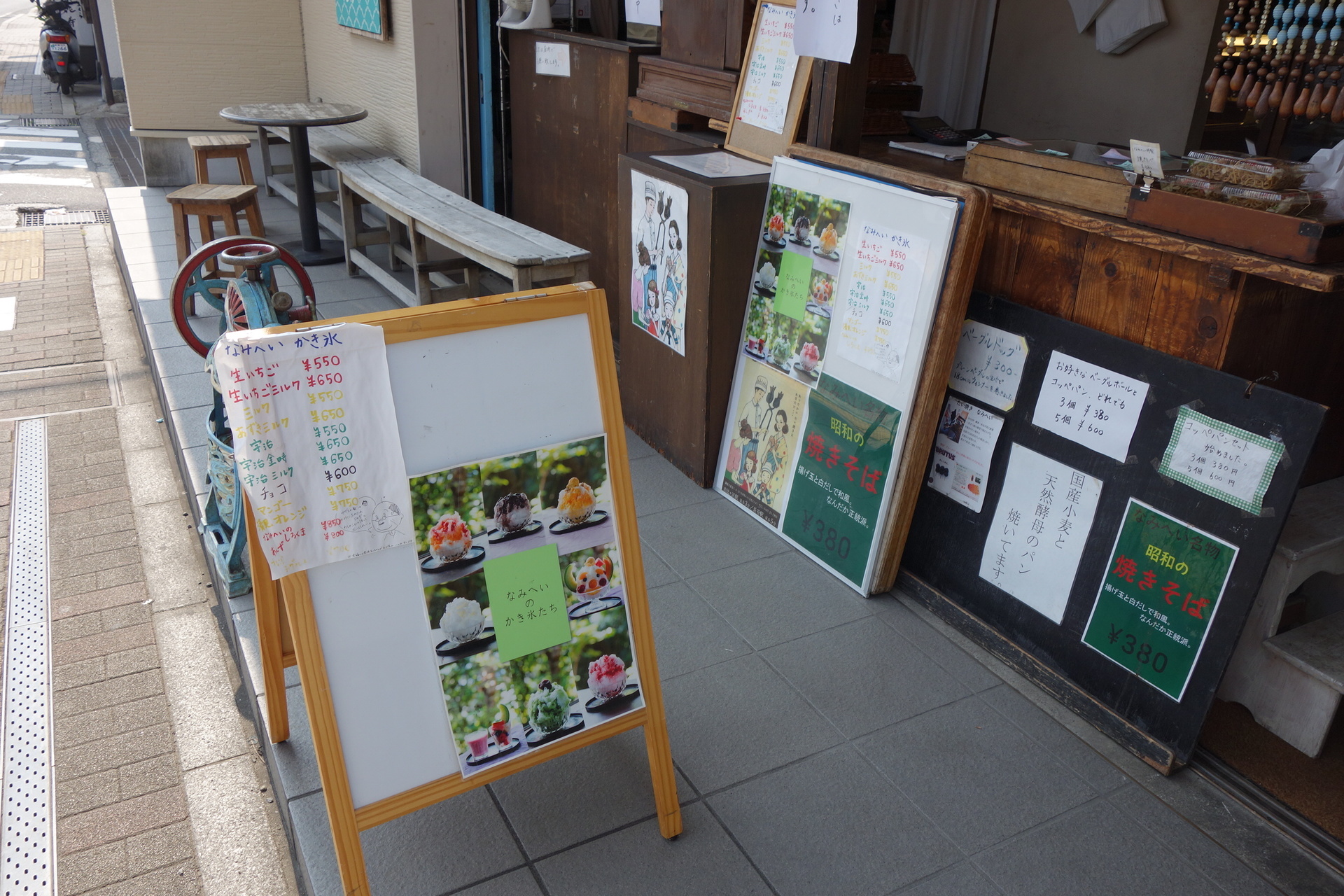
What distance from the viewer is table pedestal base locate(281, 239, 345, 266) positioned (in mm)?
7180

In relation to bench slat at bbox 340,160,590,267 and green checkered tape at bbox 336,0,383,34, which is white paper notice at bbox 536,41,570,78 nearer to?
bench slat at bbox 340,160,590,267

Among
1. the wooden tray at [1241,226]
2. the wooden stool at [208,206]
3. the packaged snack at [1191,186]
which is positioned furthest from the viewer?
the wooden stool at [208,206]

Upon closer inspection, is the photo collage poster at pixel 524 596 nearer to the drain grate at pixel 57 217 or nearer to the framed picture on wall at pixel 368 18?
the framed picture on wall at pixel 368 18

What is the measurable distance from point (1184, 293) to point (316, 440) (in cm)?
221

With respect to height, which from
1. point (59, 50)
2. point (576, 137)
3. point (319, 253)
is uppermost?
point (576, 137)

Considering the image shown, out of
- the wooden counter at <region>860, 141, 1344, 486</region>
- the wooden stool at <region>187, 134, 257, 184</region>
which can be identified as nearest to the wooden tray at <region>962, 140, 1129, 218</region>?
the wooden counter at <region>860, 141, 1344, 486</region>

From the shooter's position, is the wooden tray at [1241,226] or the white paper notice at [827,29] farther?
the white paper notice at [827,29]

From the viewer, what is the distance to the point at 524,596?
2.15 meters

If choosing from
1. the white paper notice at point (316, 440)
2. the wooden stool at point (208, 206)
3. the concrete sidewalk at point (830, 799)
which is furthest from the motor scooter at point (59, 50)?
the white paper notice at point (316, 440)

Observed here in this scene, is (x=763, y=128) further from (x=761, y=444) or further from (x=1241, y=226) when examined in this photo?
(x=1241, y=226)

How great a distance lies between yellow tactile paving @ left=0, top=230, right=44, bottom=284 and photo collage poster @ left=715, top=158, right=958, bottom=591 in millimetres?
6277

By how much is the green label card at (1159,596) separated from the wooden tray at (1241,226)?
2.39ft

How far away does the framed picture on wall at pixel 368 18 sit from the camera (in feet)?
21.7

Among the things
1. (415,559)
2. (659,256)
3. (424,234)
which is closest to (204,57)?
(424,234)
